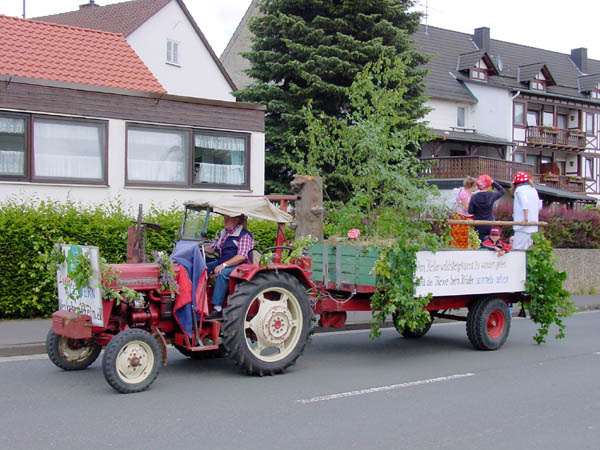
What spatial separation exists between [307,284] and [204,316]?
137cm

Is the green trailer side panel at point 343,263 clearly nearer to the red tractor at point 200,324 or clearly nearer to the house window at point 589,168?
the red tractor at point 200,324

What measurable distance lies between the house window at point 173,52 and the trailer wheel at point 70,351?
31283 millimetres

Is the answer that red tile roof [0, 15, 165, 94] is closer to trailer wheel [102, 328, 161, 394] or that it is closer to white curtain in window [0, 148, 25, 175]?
white curtain in window [0, 148, 25, 175]

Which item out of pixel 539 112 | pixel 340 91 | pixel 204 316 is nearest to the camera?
pixel 204 316

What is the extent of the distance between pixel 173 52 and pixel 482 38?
25.2m

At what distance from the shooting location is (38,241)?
1296 cm

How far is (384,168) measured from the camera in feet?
41.8

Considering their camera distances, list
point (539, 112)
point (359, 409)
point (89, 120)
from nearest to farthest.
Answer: point (359, 409) < point (89, 120) < point (539, 112)

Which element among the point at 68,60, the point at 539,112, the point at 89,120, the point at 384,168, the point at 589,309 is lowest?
the point at 589,309

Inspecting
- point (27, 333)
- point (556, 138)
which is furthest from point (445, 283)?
point (556, 138)

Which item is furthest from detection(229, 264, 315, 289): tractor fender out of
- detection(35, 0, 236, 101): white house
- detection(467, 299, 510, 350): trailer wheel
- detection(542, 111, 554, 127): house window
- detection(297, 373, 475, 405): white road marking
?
detection(542, 111, 554, 127): house window

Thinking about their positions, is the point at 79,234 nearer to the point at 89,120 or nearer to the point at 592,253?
the point at 89,120

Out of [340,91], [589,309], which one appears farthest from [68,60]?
[589,309]

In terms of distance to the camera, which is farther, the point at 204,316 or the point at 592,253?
the point at 592,253
